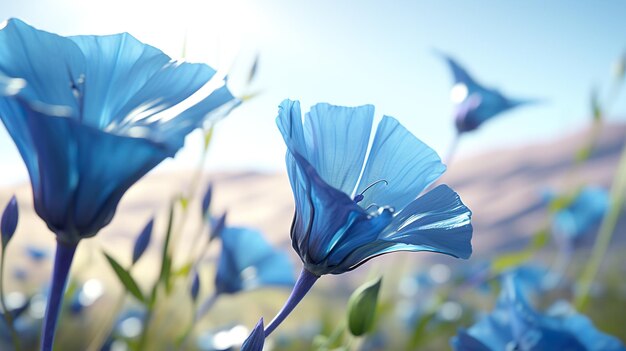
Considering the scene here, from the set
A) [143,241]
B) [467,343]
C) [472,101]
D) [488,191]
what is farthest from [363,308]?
[488,191]

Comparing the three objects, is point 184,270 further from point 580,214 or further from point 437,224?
point 580,214

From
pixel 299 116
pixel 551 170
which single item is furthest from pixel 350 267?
pixel 551 170

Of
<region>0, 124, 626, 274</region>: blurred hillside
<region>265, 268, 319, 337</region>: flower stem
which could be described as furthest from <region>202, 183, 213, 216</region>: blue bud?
<region>0, 124, 626, 274</region>: blurred hillside

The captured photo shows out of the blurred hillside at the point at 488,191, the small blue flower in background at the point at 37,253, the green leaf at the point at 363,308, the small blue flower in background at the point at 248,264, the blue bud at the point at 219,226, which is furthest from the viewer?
the blurred hillside at the point at 488,191

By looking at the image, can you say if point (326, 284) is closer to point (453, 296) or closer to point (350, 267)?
point (453, 296)

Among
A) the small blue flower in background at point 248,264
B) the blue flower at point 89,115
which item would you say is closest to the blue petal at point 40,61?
the blue flower at point 89,115

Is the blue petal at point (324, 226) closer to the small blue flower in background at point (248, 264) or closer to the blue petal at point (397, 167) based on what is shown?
the blue petal at point (397, 167)
